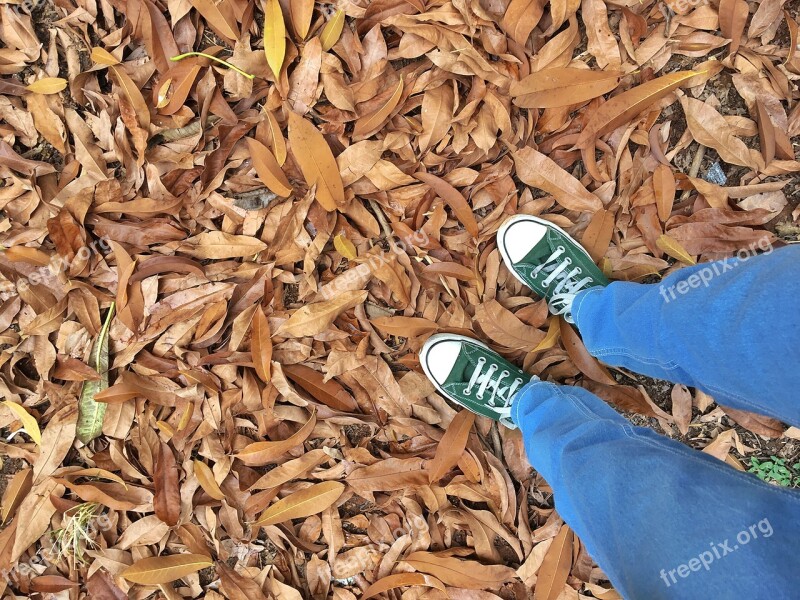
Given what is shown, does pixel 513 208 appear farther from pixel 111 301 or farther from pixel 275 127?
pixel 111 301

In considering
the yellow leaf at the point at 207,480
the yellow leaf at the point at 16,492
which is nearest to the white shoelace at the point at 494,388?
the yellow leaf at the point at 207,480

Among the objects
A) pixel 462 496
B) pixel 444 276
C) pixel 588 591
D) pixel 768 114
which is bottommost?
pixel 588 591

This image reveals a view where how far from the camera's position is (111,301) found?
1.31m

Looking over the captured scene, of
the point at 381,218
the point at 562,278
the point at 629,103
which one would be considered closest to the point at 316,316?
the point at 381,218

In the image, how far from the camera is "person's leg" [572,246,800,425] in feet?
2.28

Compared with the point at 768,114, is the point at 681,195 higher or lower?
lower

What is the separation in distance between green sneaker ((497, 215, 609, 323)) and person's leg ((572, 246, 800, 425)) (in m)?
0.25

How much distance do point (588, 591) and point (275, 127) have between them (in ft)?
4.61

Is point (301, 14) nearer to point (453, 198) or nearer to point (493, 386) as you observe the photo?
point (453, 198)

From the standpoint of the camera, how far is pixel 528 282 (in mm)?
1332

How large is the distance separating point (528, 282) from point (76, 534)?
131 centimetres

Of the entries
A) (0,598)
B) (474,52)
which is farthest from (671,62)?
(0,598)

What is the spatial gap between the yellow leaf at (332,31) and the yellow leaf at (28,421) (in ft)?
3.89

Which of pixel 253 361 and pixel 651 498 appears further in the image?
pixel 253 361
